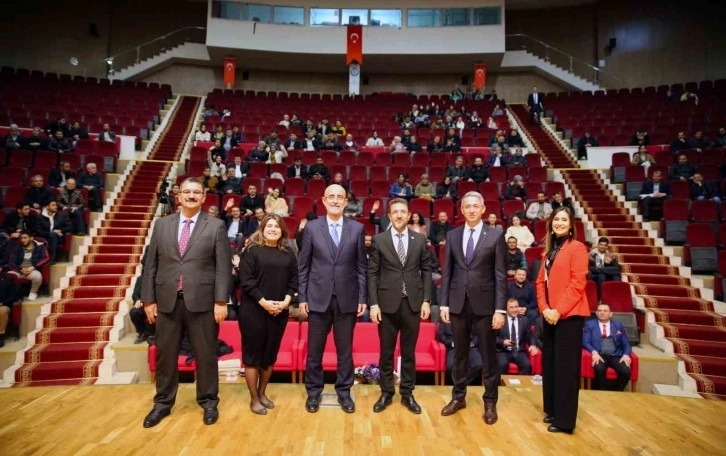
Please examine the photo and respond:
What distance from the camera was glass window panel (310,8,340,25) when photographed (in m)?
12.2

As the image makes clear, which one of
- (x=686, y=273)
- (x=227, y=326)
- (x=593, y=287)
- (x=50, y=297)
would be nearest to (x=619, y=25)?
(x=686, y=273)

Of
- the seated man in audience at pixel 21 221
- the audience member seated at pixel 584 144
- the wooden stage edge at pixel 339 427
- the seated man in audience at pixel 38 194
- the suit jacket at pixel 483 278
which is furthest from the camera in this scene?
the audience member seated at pixel 584 144

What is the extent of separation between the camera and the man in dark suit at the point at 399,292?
7.39 feet

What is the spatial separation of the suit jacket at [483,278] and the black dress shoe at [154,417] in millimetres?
1577

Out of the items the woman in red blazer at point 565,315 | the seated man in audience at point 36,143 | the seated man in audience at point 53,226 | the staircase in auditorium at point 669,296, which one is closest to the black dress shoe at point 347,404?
the woman in red blazer at point 565,315

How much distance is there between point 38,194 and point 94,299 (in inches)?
70.3

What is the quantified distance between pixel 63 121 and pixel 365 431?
309 inches

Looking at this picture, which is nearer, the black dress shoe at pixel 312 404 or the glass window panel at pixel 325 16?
the black dress shoe at pixel 312 404

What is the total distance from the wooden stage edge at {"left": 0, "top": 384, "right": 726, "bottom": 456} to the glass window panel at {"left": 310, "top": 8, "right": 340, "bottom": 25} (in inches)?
466

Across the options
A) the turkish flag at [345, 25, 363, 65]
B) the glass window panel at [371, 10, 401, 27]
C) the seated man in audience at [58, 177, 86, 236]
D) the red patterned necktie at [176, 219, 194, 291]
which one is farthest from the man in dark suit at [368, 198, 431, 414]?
the glass window panel at [371, 10, 401, 27]

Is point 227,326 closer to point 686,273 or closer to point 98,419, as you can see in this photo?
point 98,419

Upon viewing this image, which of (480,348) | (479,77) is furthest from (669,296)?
(479,77)

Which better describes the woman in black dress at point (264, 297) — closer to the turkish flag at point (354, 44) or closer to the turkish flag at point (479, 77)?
the turkish flag at point (354, 44)

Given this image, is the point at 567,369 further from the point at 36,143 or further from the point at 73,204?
the point at 36,143
